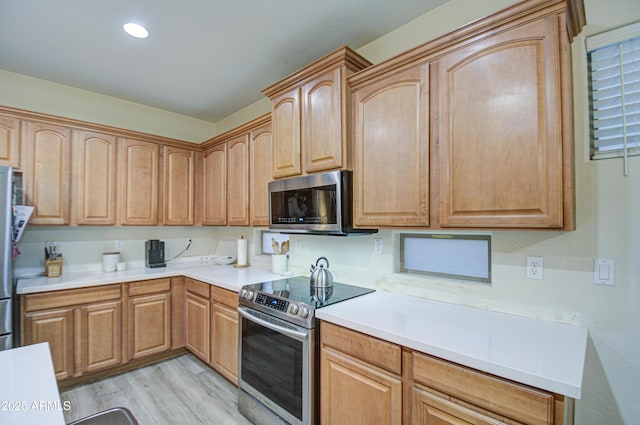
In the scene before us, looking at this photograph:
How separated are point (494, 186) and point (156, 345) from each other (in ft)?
10.7

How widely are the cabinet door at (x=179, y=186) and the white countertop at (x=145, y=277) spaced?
0.60 m

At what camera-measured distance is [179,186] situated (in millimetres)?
3549

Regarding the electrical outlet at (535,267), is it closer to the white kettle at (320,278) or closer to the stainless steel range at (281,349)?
the stainless steel range at (281,349)

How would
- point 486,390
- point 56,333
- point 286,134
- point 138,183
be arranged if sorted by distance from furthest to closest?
point 138,183 < point 56,333 < point 286,134 < point 486,390

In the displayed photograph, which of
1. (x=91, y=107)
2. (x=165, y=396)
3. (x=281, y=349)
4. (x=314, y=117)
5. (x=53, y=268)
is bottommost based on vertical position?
(x=165, y=396)

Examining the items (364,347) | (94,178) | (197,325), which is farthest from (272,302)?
(94,178)

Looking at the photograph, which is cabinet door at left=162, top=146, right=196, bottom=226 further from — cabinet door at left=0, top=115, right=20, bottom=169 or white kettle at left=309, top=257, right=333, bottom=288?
white kettle at left=309, top=257, right=333, bottom=288

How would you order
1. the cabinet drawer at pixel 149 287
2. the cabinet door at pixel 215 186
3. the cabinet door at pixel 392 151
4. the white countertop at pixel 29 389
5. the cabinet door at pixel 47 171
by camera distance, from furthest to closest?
1. the cabinet door at pixel 215 186
2. the cabinet drawer at pixel 149 287
3. the cabinet door at pixel 47 171
4. the cabinet door at pixel 392 151
5. the white countertop at pixel 29 389

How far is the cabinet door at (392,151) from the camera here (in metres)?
1.69

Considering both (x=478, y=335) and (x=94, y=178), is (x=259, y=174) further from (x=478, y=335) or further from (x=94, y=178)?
(x=478, y=335)

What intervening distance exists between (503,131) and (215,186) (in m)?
2.92

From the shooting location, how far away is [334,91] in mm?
2049

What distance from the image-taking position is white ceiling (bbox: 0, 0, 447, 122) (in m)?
1.92

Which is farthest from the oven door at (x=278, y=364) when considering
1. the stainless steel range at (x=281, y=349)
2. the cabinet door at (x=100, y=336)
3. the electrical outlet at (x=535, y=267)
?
the cabinet door at (x=100, y=336)
